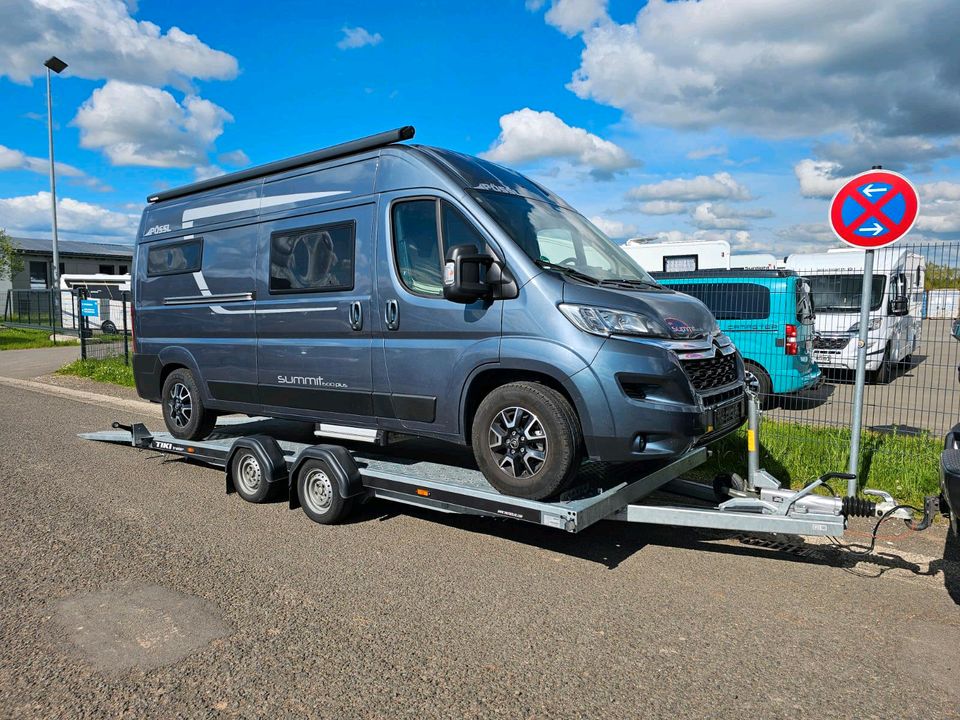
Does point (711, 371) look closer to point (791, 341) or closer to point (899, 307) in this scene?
point (899, 307)

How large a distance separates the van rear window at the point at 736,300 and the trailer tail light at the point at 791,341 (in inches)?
14.7

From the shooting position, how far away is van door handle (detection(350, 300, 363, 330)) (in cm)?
532

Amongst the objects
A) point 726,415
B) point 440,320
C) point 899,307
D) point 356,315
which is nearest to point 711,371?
point 726,415

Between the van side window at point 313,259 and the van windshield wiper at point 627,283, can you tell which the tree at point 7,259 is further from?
the van windshield wiper at point 627,283

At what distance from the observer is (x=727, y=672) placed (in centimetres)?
320

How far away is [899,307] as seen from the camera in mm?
7891

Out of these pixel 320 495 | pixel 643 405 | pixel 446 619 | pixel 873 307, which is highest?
pixel 873 307

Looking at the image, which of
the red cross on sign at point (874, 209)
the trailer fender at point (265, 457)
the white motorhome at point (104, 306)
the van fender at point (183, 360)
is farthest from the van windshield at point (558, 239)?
the white motorhome at point (104, 306)

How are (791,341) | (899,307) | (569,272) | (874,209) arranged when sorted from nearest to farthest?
(569,272) → (874,209) → (899,307) → (791,341)

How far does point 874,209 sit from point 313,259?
448 cm

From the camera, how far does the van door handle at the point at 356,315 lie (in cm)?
532

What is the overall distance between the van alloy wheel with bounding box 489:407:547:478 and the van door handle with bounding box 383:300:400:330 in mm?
1085

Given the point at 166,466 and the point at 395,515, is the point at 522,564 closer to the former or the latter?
the point at 395,515

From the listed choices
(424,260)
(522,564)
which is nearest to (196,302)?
(424,260)
